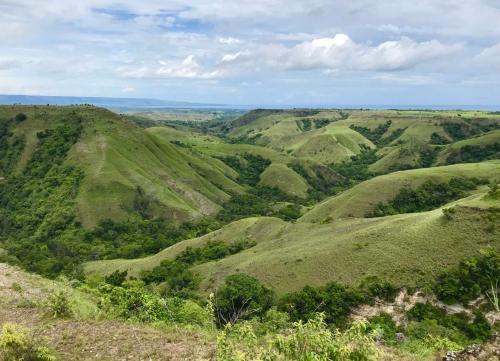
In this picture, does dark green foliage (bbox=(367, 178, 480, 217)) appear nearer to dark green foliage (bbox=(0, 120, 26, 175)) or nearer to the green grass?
the green grass

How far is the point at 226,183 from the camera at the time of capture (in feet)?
638

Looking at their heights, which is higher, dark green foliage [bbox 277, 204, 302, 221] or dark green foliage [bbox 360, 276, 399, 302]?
dark green foliage [bbox 360, 276, 399, 302]

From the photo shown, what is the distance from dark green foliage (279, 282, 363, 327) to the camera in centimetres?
5406

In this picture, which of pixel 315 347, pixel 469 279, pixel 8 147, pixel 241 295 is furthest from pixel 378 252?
pixel 8 147

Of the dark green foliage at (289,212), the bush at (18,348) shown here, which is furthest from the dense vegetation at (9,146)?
the bush at (18,348)

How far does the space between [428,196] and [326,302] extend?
3580 inches

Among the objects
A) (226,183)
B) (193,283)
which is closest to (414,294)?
(193,283)

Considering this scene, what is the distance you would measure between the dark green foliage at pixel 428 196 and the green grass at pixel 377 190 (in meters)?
2.14

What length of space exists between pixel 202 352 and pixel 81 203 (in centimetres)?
11694

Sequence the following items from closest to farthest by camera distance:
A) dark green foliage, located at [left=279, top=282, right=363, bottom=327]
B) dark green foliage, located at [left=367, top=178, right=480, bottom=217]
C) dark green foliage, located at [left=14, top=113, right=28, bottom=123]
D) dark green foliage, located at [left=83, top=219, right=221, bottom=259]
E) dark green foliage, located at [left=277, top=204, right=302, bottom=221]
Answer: dark green foliage, located at [left=279, top=282, right=363, bottom=327]
dark green foliage, located at [left=83, top=219, right=221, bottom=259]
dark green foliage, located at [left=367, top=178, right=480, bottom=217]
dark green foliage, located at [left=277, top=204, right=302, bottom=221]
dark green foliage, located at [left=14, top=113, right=28, bottom=123]

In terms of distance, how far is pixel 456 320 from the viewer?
A: 5144cm

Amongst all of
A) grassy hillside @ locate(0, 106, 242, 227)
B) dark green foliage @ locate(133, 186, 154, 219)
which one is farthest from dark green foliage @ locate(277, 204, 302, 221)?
dark green foliage @ locate(133, 186, 154, 219)

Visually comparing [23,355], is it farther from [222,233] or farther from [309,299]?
[222,233]

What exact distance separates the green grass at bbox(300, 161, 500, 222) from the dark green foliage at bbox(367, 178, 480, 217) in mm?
2144
